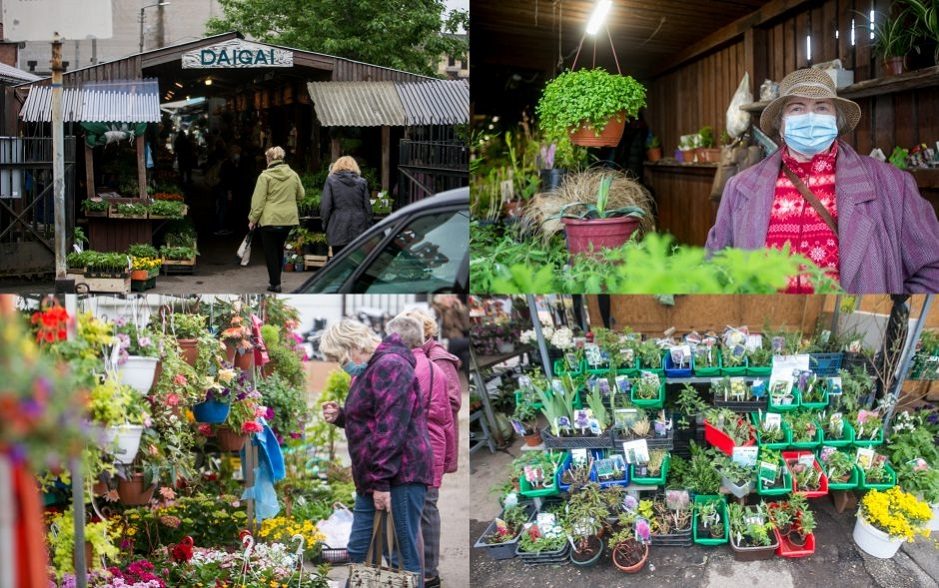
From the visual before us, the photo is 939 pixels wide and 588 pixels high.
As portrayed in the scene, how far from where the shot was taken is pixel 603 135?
3262 mm

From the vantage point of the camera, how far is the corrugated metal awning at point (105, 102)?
10.1ft

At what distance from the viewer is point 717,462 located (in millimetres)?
3422

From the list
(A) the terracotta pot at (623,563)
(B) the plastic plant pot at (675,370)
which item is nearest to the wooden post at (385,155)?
(B) the plastic plant pot at (675,370)

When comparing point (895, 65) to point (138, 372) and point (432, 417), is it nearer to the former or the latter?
point (432, 417)

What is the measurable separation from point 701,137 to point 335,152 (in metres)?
1.70

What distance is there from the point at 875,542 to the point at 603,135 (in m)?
1.75

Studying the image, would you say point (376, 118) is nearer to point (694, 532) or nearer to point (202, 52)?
point (202, 52)

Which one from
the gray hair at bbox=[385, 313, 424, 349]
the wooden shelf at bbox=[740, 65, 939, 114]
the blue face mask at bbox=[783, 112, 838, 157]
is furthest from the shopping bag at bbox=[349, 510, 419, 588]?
the wooden shelf at bbox=[740, 65, 939, 114]

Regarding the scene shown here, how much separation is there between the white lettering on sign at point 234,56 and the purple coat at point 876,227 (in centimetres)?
164

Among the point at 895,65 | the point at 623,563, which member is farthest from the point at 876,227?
the point at 623,563

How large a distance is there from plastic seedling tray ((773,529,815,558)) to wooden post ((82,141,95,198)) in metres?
2.68

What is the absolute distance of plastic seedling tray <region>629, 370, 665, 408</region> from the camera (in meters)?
3.46

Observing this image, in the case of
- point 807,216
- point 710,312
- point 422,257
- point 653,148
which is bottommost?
point 710,312

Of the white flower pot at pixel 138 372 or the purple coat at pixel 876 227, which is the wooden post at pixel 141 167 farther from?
the purple coat at pixel 876 227
